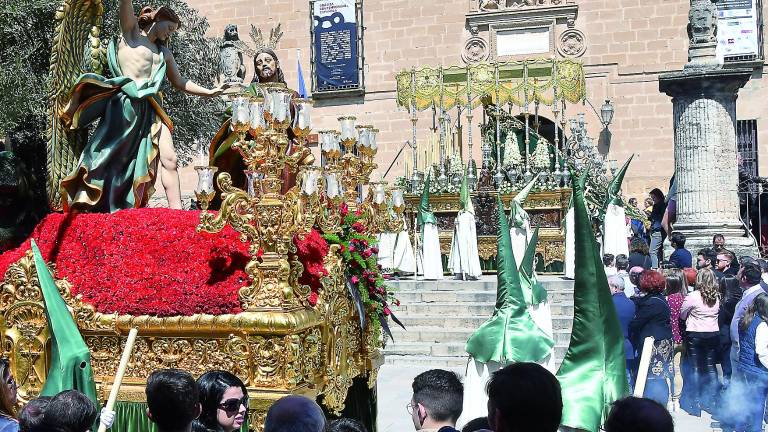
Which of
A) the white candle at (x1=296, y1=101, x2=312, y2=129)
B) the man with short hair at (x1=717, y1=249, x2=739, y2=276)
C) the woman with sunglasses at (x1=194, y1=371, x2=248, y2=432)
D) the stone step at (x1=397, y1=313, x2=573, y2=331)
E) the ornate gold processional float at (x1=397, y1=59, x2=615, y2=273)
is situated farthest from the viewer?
the ornate gold processional float at (x1=397, y1=59, x2=615, y2=273)

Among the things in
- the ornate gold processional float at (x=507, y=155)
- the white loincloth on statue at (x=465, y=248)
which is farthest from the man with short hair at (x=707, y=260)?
the ornate gold processional float at (x=507, y=155)

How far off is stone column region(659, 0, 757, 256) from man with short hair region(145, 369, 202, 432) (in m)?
12.0

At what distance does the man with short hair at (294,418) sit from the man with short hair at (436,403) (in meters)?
0.58

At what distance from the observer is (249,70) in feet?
85.4

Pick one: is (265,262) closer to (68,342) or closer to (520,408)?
(68,342)

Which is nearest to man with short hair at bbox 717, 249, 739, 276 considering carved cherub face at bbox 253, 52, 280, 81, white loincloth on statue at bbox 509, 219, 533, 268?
white loincloth on statue at bbox 509, 219, 533, 268

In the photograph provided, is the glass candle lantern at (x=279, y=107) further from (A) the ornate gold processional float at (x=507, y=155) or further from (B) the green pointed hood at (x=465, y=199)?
(A) the ornate gold processional float at (x=507, y=155)

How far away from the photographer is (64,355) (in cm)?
477

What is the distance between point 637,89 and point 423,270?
9.25 m

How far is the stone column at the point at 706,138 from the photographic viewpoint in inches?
563

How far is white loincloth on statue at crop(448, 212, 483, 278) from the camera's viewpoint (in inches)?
627

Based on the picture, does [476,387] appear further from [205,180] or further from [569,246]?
[569,246]

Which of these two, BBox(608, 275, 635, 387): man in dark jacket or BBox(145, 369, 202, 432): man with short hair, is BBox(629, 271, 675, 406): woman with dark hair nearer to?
BBox(608, 275, 635, 387): man in dark jacket

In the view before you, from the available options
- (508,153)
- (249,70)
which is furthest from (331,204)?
(249,70)
